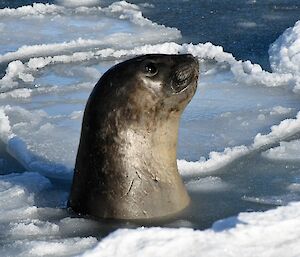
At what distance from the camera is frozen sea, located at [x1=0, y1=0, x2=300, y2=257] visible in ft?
13.2

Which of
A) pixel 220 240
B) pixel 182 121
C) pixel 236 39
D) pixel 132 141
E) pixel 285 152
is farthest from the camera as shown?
pixel 236 39

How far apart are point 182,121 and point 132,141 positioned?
5.76 feet

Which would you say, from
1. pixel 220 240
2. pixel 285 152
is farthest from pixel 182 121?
pixel 220 240

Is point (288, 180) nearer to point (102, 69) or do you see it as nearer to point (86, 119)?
point (86, 119)

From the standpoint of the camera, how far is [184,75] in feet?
15.2

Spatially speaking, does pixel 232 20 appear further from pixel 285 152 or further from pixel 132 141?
pixel 132 141

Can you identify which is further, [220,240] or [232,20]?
[232,20]

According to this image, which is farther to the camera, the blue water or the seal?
the blue water

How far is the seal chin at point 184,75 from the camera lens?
182 inches

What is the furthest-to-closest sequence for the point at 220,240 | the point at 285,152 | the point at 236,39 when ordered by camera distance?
the point at 236,39 → the point at 285,152 → the point at 220,240

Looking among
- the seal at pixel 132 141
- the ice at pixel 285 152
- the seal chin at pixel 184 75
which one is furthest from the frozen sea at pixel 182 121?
the seal chin at pixel 184 75

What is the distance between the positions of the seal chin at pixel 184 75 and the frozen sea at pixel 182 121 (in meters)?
0.59

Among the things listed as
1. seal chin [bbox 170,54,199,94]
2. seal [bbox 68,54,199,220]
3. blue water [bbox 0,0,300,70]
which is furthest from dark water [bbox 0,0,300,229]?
seal chin [bbox 170,54,199,94]

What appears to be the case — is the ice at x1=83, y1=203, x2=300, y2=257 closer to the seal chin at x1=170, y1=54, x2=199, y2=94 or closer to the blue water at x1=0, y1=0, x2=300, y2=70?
the seal chin at x1=170, y1=54, x2=199, y2=94
